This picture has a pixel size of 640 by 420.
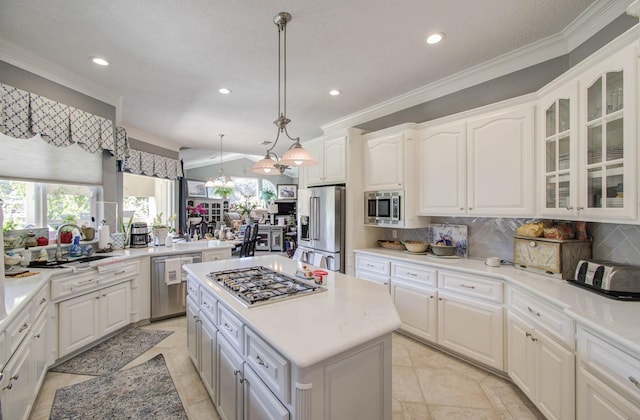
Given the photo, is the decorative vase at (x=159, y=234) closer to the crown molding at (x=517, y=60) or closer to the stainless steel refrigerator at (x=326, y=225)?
the stainless steel refrigerator at (x=326, y=225)

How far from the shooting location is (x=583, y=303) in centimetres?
150

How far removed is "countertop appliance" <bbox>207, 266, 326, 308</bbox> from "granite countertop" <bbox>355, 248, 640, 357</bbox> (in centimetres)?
136

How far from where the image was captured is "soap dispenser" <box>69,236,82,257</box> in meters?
2.80

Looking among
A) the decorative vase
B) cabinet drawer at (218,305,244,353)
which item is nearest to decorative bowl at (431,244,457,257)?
cabinet drawer at (218,305,244,353)

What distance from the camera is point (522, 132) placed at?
88.0 inches

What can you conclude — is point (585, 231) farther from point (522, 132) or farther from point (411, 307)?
point (411, 307)

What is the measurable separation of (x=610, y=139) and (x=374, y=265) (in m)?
2.18

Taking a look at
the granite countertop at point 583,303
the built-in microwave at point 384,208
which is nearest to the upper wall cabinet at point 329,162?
the built-in microwave at point 384,208

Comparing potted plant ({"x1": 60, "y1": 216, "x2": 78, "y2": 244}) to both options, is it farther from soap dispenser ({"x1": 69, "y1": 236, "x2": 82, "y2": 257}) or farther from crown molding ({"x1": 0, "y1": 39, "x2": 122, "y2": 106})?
crown molding ({"x1": 0, "y1": 39, "x2": 122, "y2": 106})

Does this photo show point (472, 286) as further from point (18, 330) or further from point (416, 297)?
point (18, 330)

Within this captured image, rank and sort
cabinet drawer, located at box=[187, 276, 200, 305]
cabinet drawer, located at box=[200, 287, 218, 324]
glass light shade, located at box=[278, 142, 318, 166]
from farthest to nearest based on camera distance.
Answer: cabinet drawer, located at box=[187, 276, 200, 305], glass light shade, located at box=[278, 142, 318, 166], cabinet drawer, located at box=[200, 287, 218, 324]

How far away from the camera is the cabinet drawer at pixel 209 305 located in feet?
5.62

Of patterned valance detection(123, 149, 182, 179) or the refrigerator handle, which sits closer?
the refrigerator handle

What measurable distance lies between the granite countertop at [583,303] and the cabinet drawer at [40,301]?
315 centimetres
